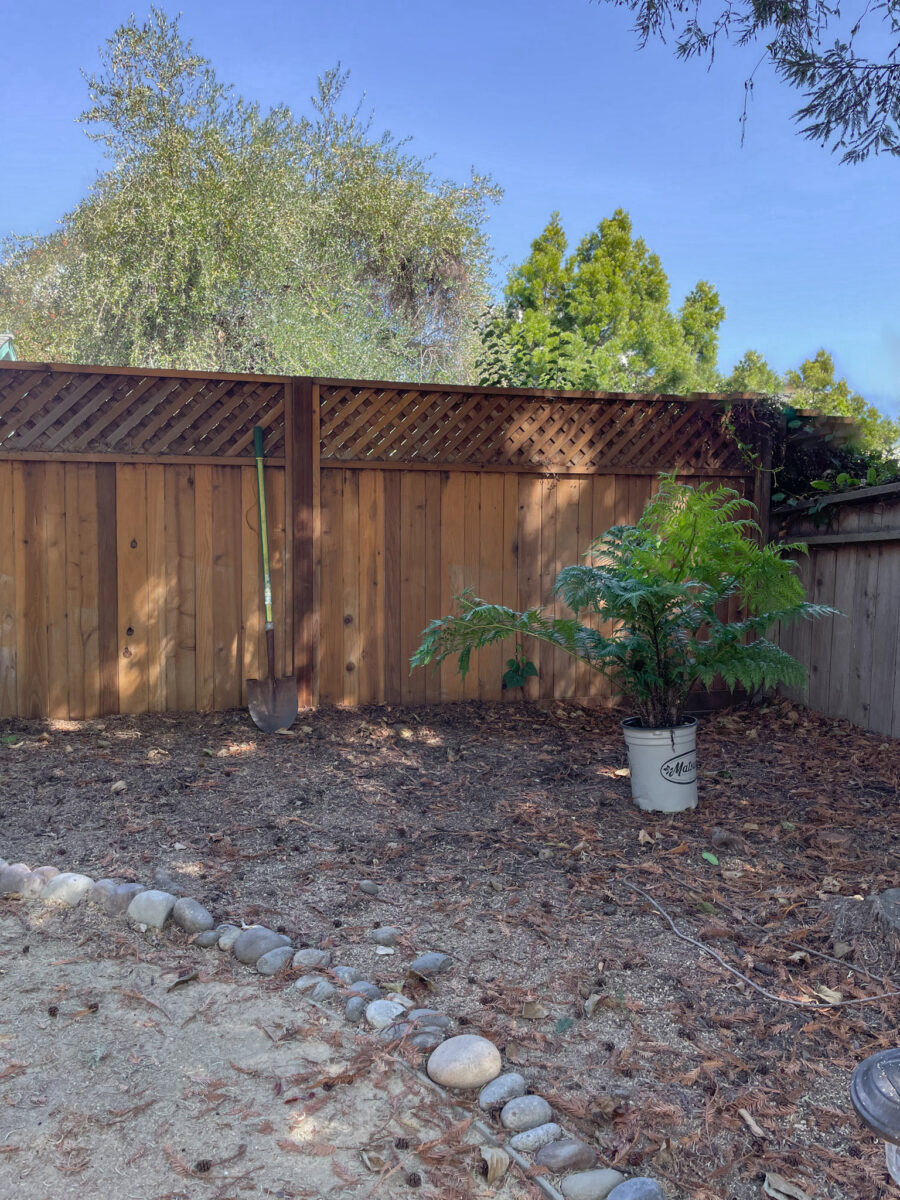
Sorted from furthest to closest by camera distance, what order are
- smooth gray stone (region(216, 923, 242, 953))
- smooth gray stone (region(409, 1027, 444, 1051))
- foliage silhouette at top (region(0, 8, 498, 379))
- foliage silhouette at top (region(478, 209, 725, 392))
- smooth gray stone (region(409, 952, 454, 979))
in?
1. foliage silhouette at top (region(478, 209, 725, 392))
2. foliage silhouette at top (region(0, 8, 498, 379))
3. smooth gray stone (region(216, 923, 242, 953))
4. smooth gray stone (region(409, 952, 454, 979))
5. smooth gray stone (region(409, 1027, 444, 1051))

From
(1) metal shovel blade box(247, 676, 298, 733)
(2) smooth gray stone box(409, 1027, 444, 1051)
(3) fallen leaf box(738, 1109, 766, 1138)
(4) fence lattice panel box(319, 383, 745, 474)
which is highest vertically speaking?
(4) fence lattice panel box(319, 383, 745, 474)

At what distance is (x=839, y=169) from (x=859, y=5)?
0.68 meters

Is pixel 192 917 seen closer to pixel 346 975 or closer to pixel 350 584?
pixel 346 975

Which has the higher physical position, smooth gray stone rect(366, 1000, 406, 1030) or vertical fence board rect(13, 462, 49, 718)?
vertical fence board rect(13, 462, 49, 718)

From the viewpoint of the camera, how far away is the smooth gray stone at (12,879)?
263 cm

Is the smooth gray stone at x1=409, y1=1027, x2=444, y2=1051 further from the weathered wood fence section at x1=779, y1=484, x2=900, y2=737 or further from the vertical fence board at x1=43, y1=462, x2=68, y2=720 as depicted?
the vertical fence board at x1=43, y1=462, x2=68, y2=720

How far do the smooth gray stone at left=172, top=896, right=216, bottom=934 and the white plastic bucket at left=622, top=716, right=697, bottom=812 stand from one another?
174cm

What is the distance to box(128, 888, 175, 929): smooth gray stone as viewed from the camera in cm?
239

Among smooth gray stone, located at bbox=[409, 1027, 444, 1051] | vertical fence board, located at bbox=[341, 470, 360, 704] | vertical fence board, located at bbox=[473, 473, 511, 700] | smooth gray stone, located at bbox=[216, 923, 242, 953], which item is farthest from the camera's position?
vertical fence board, located at bbox=[473, 473, 511, 700]

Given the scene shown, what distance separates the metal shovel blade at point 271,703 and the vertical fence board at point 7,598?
4.17 ft

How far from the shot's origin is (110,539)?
15.0ft

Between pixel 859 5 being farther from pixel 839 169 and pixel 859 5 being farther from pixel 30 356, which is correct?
pixel 30 356

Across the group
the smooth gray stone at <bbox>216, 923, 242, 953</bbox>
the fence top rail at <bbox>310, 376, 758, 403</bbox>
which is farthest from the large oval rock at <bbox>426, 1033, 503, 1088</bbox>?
the fence top rail at <bbox>310, 376, 758, 403</bbox>

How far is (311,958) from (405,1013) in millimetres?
352
